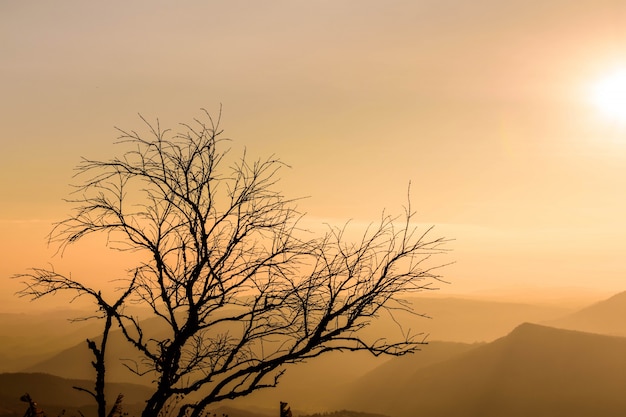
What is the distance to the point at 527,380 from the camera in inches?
3883

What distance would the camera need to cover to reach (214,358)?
6.41 m

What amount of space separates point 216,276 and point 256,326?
25.3 inches

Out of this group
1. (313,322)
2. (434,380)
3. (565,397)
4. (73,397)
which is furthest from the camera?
(434,380)

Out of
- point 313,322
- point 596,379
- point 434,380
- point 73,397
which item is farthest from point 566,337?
point 313,322

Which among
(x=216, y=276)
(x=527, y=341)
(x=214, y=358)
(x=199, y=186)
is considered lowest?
(x=214, y=358)

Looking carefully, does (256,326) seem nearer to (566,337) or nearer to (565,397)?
(565,397)

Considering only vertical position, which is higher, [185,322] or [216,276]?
[216,276]

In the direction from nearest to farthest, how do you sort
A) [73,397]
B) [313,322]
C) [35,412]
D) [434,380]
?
[313,322] < [35,412] < [73,397] < [434,380]

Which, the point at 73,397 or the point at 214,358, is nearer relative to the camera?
the point at 214,358

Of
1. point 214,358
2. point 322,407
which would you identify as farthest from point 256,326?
point 322,407

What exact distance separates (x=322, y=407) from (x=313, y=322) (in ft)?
496

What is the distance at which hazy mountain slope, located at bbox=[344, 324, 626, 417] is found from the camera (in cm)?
8981

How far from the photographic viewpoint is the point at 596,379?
93.4m

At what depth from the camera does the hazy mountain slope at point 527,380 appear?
89.8 meters
